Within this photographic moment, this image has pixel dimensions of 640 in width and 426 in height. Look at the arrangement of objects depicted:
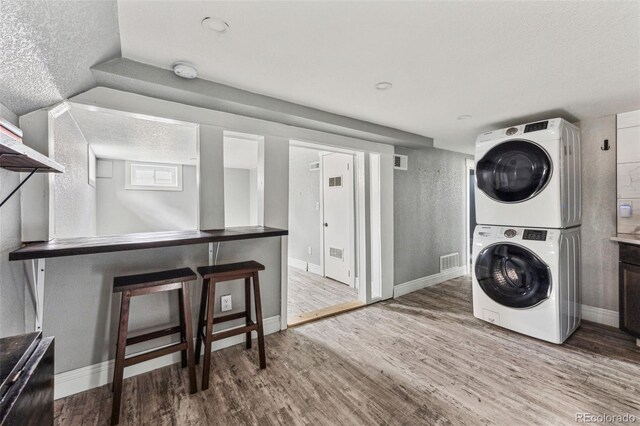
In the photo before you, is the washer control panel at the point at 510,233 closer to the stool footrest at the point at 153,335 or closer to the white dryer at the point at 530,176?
the white dryer at the point at 530,176

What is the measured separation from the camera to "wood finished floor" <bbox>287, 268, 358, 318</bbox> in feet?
10.7

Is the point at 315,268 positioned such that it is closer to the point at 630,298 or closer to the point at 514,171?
the point at 514,171

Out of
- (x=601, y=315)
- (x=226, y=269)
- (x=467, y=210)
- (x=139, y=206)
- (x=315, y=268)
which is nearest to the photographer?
(x=226, y=269)

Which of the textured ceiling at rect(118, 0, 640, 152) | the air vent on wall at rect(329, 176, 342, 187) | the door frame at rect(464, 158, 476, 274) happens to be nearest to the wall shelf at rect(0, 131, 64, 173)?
the textured ceiling at rect(118, 0, 640, 152)

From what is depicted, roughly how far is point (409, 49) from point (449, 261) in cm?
358

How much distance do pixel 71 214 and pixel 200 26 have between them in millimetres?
2520

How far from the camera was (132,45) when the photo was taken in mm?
1479

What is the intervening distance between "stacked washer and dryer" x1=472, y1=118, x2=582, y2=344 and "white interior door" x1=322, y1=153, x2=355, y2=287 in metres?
1.58

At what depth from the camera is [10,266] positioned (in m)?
1.43

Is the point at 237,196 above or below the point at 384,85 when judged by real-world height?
below

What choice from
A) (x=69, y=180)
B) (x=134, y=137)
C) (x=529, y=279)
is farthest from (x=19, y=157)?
(x=529, y=279)

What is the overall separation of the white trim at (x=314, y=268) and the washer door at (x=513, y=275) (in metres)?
2.43

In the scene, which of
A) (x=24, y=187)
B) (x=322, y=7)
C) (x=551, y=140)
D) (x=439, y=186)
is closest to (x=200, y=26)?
(x=322, y=7)

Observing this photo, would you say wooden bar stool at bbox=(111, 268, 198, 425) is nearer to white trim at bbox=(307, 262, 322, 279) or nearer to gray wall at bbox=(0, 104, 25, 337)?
gray wall at bbox=(0, 104, 25, 337)
